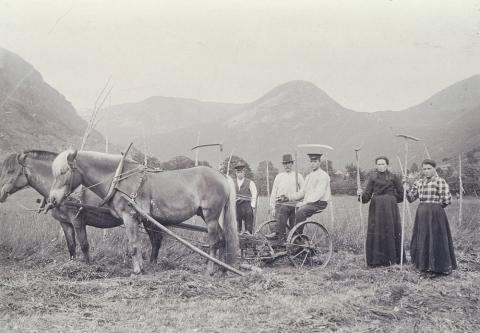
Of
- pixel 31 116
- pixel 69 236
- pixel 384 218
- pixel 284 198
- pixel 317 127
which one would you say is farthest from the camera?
pixel 31 116

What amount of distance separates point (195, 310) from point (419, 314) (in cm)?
229

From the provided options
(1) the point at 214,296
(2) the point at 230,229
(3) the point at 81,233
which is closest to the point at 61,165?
(3) the point at 81,233

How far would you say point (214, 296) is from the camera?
496 centimetres

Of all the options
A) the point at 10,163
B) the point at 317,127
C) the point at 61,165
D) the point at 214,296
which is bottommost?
the point at 214,296

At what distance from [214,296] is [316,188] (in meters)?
3.00

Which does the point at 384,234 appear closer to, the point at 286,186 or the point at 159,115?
the point at 286,186

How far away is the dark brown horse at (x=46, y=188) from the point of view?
6.60m

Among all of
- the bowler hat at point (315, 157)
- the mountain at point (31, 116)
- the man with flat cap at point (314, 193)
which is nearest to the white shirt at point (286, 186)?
the man with flat cap at point (314, 193)

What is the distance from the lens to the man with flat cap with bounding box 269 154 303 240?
731 cm

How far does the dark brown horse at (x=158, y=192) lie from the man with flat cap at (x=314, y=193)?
51.2 inches

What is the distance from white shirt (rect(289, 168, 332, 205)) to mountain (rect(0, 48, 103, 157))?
55.0ft

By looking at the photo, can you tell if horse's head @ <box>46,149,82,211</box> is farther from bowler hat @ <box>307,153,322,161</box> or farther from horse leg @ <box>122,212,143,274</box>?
bowler hat @ <box>307,153,322,161</box>


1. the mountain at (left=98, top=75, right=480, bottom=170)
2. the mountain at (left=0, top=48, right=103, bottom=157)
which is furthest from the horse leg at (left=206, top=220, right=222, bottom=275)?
the mountain at (left=0, top=48, right=103, bottom=157)

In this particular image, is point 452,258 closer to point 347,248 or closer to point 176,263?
point 347,248
